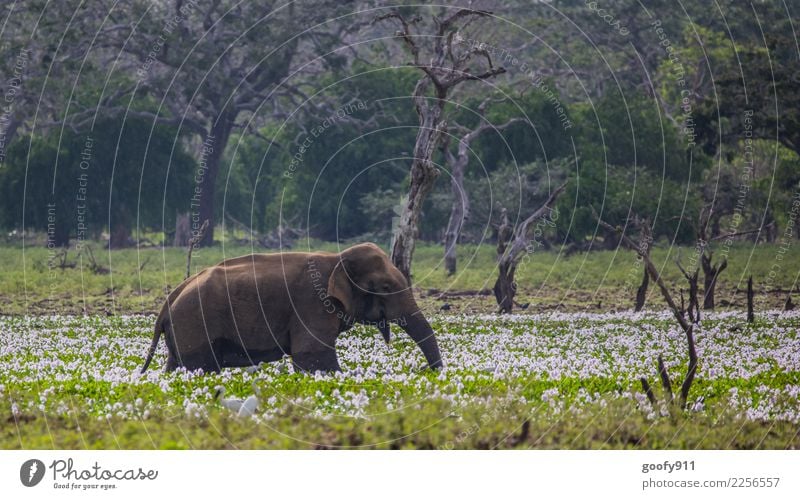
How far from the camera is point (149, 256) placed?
55438mm

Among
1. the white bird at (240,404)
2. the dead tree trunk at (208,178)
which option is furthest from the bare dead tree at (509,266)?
the dead tree trunk at (208,178)

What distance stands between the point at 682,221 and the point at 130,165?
26731 millimetres

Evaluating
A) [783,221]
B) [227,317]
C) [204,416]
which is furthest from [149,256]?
[204,416]

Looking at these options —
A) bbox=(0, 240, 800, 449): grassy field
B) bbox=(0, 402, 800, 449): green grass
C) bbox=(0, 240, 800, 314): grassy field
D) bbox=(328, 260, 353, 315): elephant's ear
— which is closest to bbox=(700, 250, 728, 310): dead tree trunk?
bbox=(0, 240, 800, 449): grassy field

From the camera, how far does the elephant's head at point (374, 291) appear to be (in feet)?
67.5

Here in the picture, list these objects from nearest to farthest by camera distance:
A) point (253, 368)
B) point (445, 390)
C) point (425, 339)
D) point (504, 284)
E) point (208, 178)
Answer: point (445, 390)
point (425, 339)
point (253, 368)
point (504, 284)
point (208, 178)

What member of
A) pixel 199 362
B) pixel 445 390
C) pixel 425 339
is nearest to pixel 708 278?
pixel 425 339

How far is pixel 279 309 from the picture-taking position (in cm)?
2077

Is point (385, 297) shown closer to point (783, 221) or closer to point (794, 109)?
point (794, 109)

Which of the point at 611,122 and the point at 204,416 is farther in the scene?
the point at 611,122

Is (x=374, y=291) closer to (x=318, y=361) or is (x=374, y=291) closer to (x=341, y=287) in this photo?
(x=341, y=287)
